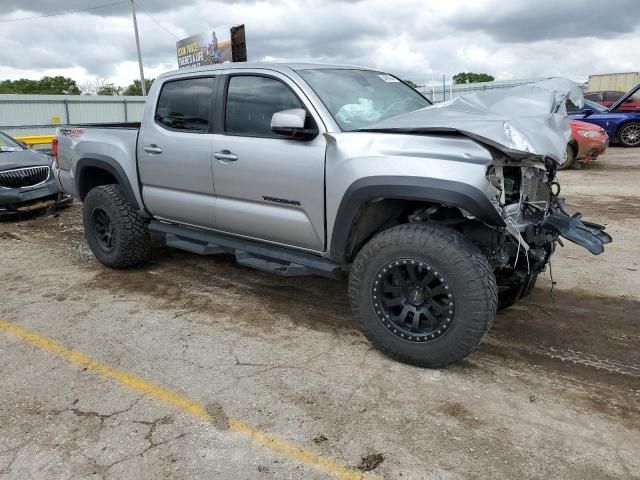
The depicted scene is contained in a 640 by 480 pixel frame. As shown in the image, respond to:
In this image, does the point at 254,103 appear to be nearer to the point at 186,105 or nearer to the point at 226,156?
the point at 226,156

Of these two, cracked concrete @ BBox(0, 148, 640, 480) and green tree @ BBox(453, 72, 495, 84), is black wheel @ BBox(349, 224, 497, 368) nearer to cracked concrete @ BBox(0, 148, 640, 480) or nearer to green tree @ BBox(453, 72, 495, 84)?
cracked concrete @ BBox(0, 148, 640, 480)

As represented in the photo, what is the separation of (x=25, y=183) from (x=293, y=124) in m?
6.25

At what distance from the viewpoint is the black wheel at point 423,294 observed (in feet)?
Answer: 10.7

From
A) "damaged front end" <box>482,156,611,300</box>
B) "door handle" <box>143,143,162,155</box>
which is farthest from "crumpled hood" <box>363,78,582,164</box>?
"door handle" <box>143,143,162,155</box>

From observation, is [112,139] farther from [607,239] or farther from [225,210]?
[607,239]

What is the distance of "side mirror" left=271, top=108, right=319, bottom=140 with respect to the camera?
11.9 ft

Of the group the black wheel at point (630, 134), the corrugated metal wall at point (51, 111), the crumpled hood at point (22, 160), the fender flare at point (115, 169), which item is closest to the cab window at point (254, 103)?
the fender flare at point (115, 169)

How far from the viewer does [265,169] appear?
13.3 ft

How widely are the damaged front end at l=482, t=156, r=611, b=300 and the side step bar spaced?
1114 mm

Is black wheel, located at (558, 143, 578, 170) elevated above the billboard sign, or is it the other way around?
the billboard sign

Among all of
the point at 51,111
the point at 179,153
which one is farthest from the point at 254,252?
the point at 51,111

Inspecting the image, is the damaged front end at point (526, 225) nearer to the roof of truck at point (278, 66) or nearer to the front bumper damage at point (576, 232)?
the front bumper damage at point (576, 232)

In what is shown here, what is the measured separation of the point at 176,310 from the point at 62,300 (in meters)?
1.10

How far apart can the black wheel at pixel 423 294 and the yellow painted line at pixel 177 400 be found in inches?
41.7
